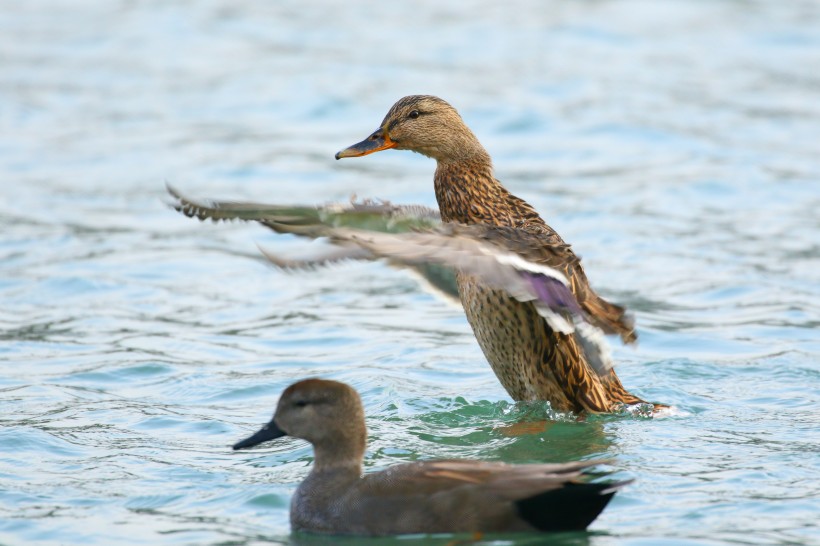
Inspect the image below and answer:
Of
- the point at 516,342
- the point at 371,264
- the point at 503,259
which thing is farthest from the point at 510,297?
the point at 371,264

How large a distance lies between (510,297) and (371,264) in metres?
4.75

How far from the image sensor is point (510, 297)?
7.49 meters

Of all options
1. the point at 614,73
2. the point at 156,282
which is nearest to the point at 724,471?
the point at 156,282

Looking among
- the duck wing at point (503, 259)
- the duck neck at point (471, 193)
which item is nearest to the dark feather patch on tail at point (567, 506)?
the duck wing at point (503, 259)

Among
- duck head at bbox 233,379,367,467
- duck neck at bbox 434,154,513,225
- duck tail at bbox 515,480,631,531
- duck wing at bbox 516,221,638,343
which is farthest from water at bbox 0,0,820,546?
duck neck at bbox 434,154,513,225

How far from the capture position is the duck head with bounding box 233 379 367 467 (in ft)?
20.7

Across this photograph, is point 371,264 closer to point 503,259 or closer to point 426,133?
point 426,133

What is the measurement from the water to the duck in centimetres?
19

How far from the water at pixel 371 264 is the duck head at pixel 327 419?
0.39 meters

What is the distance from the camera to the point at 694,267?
1157 cm

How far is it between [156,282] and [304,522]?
214 inches

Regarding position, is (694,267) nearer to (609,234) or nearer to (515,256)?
(609,234)

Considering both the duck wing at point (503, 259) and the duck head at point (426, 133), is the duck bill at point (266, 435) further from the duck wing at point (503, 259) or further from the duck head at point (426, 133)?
the duck head at point (426, 133)

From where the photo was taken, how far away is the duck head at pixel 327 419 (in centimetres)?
631
